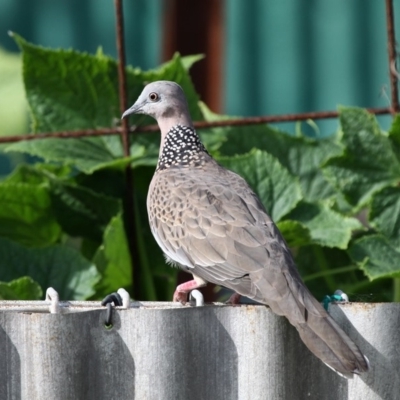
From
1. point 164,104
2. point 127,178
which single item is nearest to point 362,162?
point 164,104

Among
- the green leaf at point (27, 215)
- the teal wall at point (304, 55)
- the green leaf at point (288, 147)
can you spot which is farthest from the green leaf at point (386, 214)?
the teal wall at point (304, 55)

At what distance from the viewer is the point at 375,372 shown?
8.59ft

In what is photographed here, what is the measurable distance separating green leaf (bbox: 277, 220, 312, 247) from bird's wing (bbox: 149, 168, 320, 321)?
0.43m

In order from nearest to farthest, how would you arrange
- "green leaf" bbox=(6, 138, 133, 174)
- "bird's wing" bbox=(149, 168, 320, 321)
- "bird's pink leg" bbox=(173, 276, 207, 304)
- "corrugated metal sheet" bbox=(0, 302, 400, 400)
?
"corrugated metal sheet" bbox=(0, 302, 400, 400) < "bird's wing" bbox=(149, 168, 320, 321) < "bird's pink leg" bbox=(173, 276, 207, 304) < "green leaf" bbox=(6, 138, 133, 174)

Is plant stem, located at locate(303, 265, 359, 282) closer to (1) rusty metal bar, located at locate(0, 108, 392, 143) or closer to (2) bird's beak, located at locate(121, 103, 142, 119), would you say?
(1) rusty metal bar, located at locate(0, 108, 392, 143)

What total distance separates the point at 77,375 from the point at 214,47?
13.3 feet

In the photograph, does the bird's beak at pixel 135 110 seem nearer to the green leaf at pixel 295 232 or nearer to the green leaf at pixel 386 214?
the green leaf at pixel 295 232

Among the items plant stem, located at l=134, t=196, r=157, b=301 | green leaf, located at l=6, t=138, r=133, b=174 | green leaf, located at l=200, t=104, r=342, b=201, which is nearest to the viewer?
green leaf, located at l=6, t=138, r=133, b=174

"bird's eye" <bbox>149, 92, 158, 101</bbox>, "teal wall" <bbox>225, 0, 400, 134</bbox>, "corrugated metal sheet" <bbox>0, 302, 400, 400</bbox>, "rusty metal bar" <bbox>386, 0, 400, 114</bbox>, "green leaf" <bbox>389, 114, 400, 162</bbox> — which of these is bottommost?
"corrugated metal sheet" <bbox>0, 302, 400, 400</bbox>

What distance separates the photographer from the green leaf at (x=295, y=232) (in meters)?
3.91

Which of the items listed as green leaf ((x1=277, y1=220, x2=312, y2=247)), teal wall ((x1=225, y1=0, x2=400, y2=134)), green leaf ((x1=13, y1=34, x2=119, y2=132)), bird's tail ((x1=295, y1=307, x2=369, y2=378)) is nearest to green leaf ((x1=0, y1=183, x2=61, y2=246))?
green leaf ((x1=13, y1=34, x2=119, y2=132))

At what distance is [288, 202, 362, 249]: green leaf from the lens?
4.02m

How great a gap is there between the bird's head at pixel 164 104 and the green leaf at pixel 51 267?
0.68 meters

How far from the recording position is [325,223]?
413 cm
